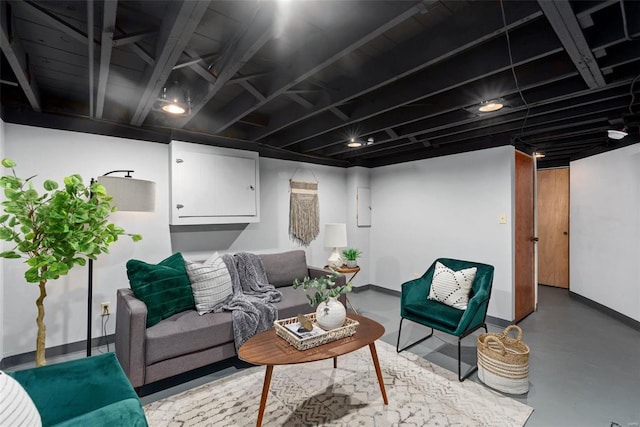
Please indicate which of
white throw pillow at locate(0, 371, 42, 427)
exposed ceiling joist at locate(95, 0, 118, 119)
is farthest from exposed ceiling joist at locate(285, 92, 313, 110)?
white throw pillow at locate(0, 371, 42, 427)

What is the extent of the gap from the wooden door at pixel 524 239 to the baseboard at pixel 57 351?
4478 mm

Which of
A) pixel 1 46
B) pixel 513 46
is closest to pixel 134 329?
pixel 1 46

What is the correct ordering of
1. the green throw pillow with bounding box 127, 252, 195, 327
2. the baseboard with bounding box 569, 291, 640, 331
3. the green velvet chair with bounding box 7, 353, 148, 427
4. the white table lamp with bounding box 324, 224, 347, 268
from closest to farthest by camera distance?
the green velvet chair with bounding box 7, 353, 148, 427, the green throw pillow with bounding box 127, 252, 195, 327, the baseboard with bounding box 569, 291, 640, 331, the white table lamp with bounding box 324, 224, 347, 268

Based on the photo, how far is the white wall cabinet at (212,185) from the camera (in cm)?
304

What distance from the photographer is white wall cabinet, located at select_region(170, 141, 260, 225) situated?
3.04 metres

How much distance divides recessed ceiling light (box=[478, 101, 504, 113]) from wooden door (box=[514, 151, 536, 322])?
1.42 m

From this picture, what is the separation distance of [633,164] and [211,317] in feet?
15.9

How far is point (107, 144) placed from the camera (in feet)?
9.39

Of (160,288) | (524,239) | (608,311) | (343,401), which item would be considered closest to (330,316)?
(343,401)

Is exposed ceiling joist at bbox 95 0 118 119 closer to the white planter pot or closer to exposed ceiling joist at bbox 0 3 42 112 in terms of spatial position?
exposed ceiling joist at bbox 0 3 42 112

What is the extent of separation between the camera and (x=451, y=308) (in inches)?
105

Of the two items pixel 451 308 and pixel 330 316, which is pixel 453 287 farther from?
pixel 330 316

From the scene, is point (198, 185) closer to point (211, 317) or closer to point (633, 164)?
point (211, 317)

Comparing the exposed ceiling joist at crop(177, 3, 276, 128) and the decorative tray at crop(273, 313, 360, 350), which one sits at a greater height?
the exposed ceiling joist at crop(177, 3, 276, 128)
